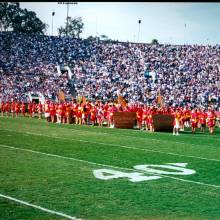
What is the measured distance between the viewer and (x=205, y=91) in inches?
1780

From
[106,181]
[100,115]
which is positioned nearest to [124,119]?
[100,115]

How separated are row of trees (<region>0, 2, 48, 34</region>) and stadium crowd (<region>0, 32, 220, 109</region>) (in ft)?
109

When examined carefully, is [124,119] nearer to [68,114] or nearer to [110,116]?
[110,116]

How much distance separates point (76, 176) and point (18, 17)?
81855mm

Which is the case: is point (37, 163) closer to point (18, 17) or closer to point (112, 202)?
point (112, 202)

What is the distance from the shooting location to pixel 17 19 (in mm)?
87812

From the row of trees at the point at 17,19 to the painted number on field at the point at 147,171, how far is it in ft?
250

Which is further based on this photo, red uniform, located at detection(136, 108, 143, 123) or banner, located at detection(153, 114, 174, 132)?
red uniform, located at detection(136, 108, 143, 123)

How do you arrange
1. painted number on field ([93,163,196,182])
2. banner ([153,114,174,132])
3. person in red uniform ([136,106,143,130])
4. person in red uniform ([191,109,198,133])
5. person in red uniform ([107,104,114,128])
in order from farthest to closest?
person in red uniform ([107,104,114,128]) → person in red uniform ([136,106,143,130]) → person in red uniform ([191,109,198,133]) → banner ([153,114,174,132]) → painted number on field ([93,163,196,182])

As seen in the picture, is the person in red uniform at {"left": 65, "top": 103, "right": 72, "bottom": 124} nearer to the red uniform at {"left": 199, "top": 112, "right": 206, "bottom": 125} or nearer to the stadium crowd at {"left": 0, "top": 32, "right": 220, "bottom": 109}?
the red uniform at {"left": 199, "top": 112, "right": 206, "bottom": 125}

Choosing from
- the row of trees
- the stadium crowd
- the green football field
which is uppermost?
the row of trees

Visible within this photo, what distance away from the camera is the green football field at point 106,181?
7.40m

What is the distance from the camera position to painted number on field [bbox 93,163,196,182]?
1021cm

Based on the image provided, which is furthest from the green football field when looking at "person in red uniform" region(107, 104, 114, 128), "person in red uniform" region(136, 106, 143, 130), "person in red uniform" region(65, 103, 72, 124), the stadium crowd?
the stadium crowd
